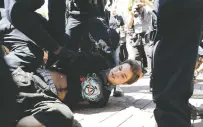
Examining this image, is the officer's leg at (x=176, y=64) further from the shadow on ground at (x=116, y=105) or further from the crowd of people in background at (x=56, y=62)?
the shadow on ground at (x=116, y=105)

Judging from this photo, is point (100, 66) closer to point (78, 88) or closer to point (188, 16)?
point (78, 88)

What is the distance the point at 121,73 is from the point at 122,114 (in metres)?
0.38

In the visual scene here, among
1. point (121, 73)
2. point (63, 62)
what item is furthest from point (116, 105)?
point (63, 62)

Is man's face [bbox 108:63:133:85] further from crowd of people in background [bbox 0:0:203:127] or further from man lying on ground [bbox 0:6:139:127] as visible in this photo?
man lying on ground [bbox 0:6:139:127]

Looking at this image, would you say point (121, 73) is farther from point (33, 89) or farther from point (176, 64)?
point (176, 64)

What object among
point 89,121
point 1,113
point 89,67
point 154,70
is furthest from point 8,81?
point 89,67

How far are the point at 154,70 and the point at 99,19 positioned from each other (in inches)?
77.1

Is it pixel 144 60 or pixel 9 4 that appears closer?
pixel 9 4

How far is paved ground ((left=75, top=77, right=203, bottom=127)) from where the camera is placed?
294 cm

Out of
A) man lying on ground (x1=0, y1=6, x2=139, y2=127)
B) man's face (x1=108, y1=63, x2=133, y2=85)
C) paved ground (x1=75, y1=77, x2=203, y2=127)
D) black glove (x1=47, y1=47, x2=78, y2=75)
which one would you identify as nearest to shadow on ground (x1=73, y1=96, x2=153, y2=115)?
paved ground (x1=75, y1=77, x2=203, y2=127)

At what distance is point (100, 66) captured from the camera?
136 inches

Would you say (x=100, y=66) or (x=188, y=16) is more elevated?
(x=188, y=16)

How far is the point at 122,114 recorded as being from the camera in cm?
327

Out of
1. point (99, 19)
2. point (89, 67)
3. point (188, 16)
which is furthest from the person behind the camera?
point (99, 19)
